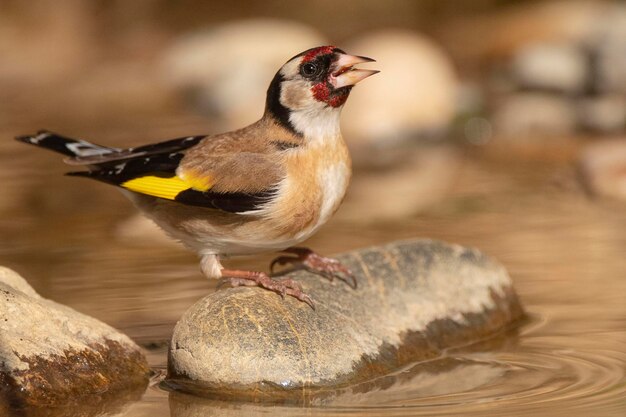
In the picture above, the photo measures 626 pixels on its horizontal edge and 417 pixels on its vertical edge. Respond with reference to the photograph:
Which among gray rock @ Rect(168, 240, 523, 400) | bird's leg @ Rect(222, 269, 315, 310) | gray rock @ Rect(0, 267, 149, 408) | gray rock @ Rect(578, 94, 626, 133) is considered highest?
gray rock @ Rect(578, 94, 626, 133)

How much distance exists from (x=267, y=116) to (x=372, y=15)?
1580cm

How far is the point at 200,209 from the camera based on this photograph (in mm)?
7301

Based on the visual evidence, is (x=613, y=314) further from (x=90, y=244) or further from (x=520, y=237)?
(x=90, y=244)

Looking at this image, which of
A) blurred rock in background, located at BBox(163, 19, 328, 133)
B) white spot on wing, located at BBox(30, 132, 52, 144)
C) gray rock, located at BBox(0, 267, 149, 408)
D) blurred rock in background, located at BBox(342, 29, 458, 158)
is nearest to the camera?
gray rock, located at BBox(0, 267, 149, 408)

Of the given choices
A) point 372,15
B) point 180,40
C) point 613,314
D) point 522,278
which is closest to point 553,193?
point 522,278

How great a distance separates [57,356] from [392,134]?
884cm

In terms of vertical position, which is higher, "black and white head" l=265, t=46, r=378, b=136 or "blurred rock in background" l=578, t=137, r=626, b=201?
"black and white head" l=265, t=46, r=378, b=136

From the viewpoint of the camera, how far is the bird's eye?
7.23 meters

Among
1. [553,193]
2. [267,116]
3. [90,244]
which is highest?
[267,116]

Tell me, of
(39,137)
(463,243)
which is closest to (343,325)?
(39,137)

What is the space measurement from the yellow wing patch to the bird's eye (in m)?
0.86

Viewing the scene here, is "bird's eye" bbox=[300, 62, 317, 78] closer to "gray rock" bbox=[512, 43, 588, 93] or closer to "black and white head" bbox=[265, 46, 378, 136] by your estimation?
"black and white head" bbox=[265, 46, 378, 136]

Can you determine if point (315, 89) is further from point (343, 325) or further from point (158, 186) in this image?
point (343, 325)

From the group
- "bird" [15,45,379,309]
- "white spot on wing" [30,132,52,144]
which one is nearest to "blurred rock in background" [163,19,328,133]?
"white spot on wing" [30,132,52,144]
